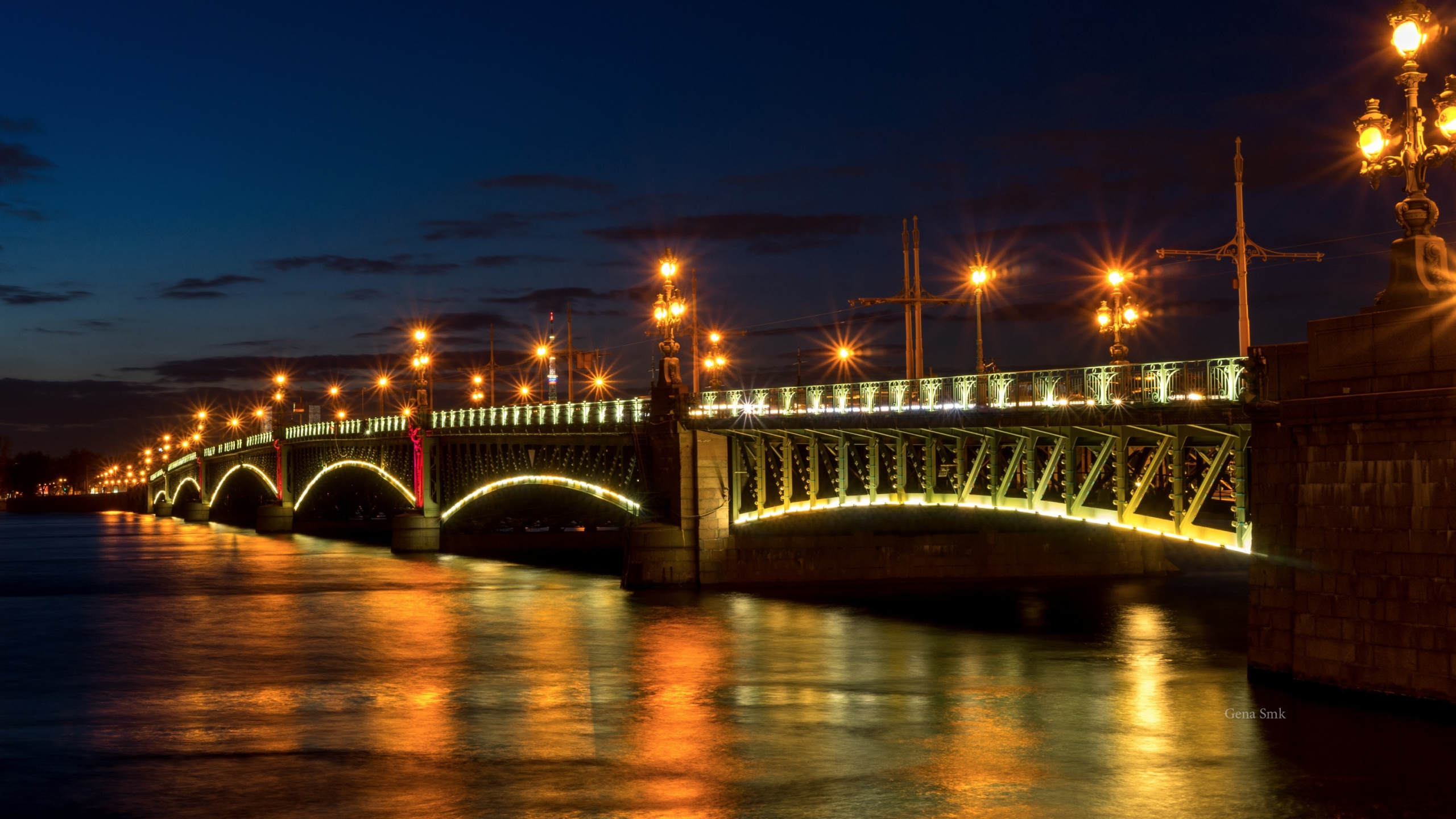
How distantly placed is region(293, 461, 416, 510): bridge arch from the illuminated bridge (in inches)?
21.1

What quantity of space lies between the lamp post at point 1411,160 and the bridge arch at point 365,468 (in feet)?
207

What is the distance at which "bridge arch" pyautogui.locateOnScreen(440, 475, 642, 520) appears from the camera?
2141 inches

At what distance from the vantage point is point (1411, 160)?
21359mm

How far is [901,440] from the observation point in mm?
39844

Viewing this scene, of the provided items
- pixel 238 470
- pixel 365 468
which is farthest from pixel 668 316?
pixel 238 470

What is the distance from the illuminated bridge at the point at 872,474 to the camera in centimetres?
3056

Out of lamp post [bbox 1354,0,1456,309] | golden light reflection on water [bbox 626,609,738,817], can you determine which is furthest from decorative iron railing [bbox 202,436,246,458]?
lamp post [bbox 1354,0,1456,309]

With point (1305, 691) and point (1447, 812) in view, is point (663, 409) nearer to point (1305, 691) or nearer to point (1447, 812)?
point (1305, 691)

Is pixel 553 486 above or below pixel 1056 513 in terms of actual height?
above

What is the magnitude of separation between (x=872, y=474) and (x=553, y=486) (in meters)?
25.2

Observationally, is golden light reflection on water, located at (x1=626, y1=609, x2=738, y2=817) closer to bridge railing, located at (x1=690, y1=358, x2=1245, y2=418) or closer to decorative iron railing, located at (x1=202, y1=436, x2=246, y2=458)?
bridge railing, located at (x1=690, y1=358, x2=1245, y2=418)

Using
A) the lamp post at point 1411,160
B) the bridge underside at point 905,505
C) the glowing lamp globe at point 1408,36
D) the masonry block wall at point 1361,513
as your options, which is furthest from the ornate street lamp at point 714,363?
the glowing lamp globe at point 1408,36

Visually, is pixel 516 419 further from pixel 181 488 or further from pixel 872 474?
pixel 181 488

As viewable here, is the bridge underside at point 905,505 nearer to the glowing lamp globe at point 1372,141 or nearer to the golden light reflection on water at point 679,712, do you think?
the golden light reflection on water at point 679,712
